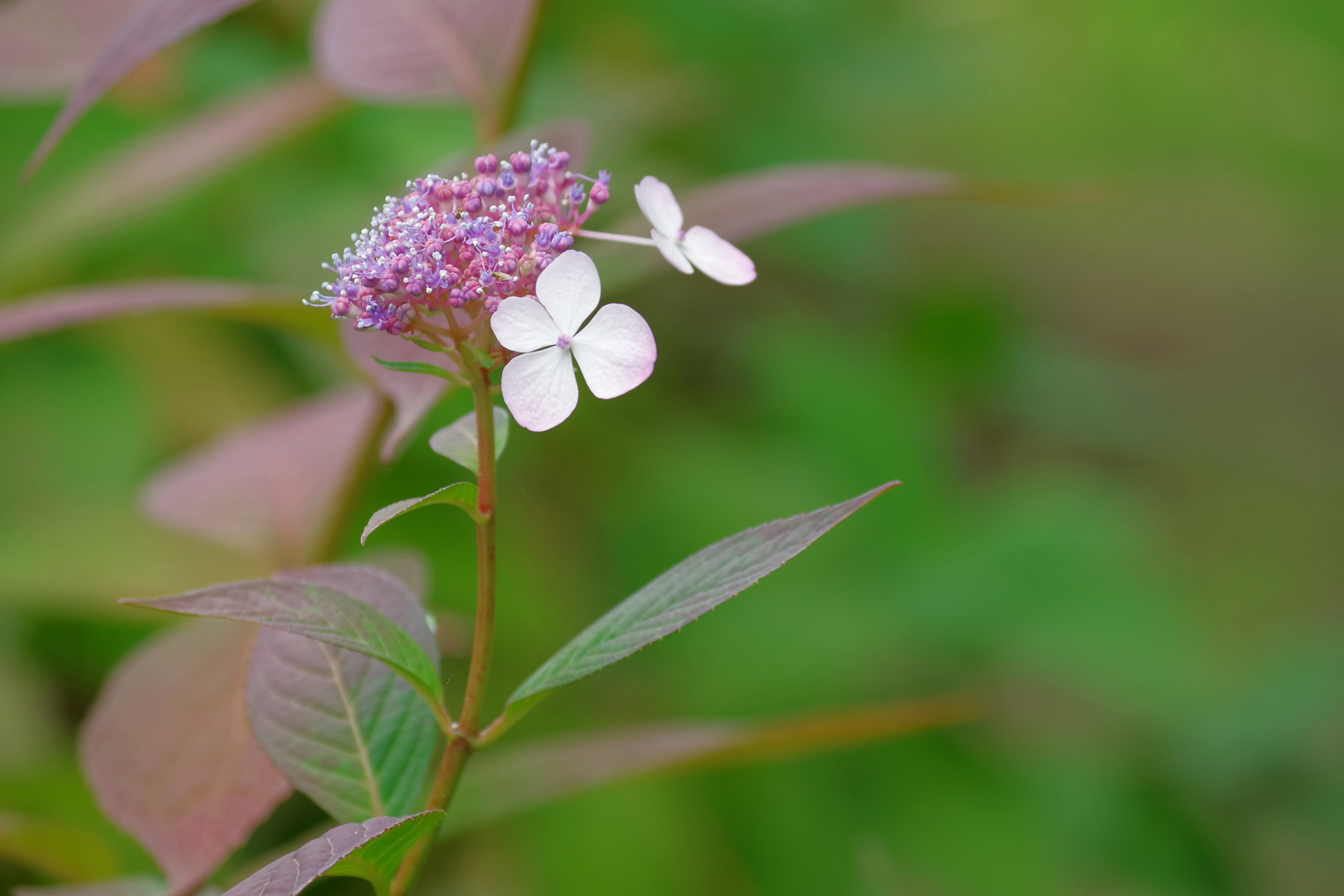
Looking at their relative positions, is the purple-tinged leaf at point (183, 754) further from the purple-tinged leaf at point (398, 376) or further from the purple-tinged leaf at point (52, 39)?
the purple-tinged leaf at point (52, 39)

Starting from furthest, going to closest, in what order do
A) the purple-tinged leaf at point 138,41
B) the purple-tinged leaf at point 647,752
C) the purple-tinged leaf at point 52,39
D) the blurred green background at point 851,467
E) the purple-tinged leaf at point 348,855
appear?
the blurred green background at point 851,467 → the purple-tinged leaf at point 52,39 → the purple-tinged leaf at point 647,752 → the purple-tinged leaf at point 138,41 → the purple-tinged leaf at point 348,855

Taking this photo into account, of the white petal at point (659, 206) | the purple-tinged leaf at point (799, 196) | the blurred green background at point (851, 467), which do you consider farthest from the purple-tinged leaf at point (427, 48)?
the white petal at point (659, 206)

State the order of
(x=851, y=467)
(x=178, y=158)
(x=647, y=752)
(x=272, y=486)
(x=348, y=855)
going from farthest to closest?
(x=851, y=467)
(x=178, y=158)
(x=272, y=486)
(x=647, y=752)
(x=348, y=855)

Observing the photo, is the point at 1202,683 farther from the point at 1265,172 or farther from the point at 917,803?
the point at 1265,172

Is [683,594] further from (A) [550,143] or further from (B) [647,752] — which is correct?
(A) [550,143]

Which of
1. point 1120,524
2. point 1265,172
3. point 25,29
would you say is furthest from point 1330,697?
point 25,29

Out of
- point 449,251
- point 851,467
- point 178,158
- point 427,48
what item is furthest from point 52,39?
point 851,467
